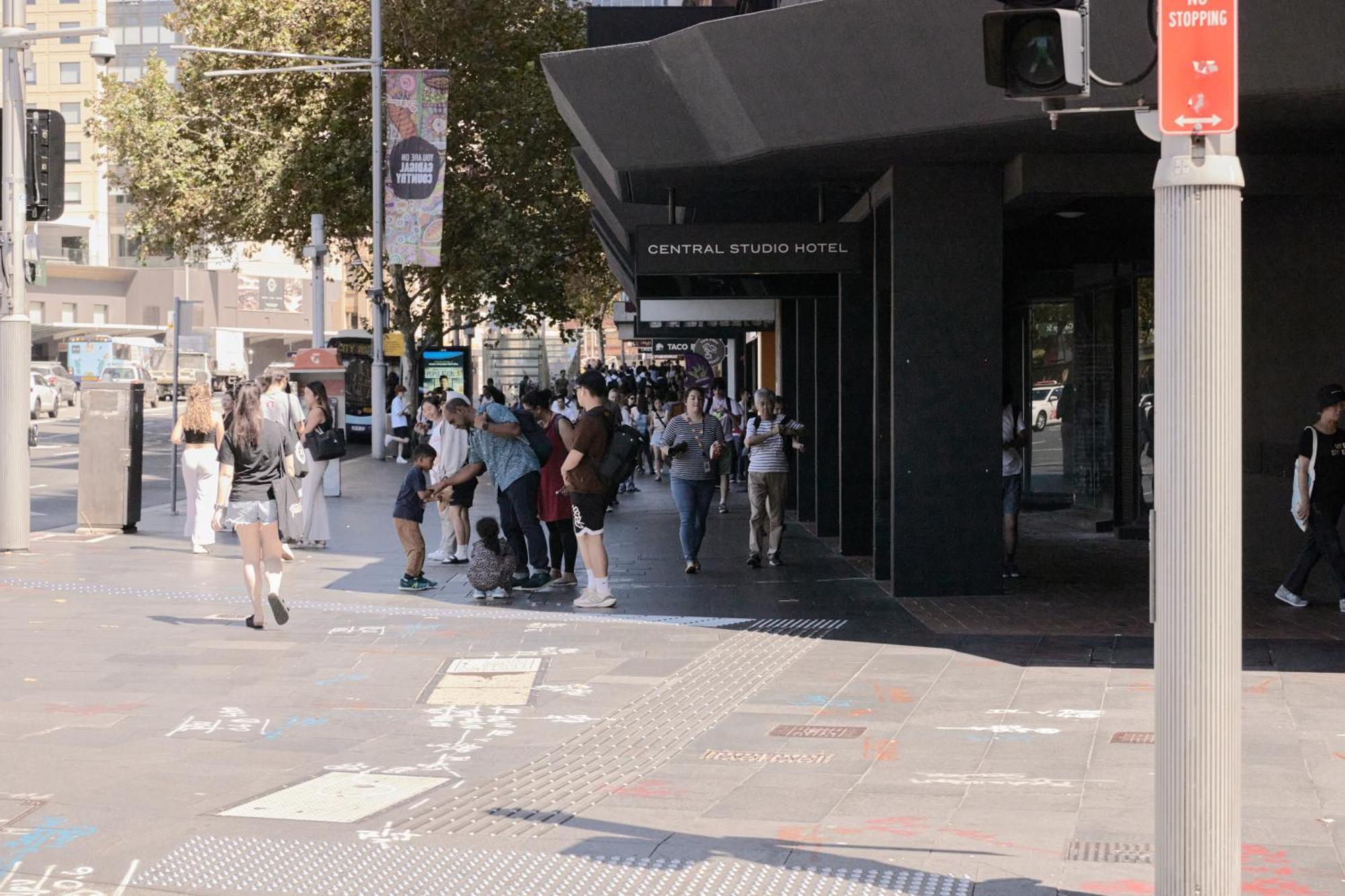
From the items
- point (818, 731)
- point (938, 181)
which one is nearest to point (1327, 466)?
point (938, 181)

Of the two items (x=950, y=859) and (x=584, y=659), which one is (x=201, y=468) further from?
(x=950, y=859)

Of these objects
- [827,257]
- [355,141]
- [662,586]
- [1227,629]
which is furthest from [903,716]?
[355,141]

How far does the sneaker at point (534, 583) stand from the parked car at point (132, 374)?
146 ft

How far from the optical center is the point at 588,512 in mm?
12898

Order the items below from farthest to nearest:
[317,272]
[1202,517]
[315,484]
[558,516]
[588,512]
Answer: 1. [317,272]
2. [315,484]
3. [558,516]
4. [588,512]
5. [1202,517]

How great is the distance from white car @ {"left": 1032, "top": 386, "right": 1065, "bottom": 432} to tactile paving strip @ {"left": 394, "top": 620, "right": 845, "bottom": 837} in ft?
35.2

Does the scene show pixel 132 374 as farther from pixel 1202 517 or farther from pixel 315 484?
pixel 1202 517

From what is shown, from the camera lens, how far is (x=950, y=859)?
5.91 m

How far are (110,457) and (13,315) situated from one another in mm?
2651

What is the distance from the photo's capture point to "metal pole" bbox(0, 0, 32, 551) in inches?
650

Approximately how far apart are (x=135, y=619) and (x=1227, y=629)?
931cm

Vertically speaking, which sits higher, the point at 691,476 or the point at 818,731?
the point at 691,476

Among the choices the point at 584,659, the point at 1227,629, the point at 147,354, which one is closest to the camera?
the point at 1227,629

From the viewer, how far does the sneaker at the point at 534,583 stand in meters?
14.3
